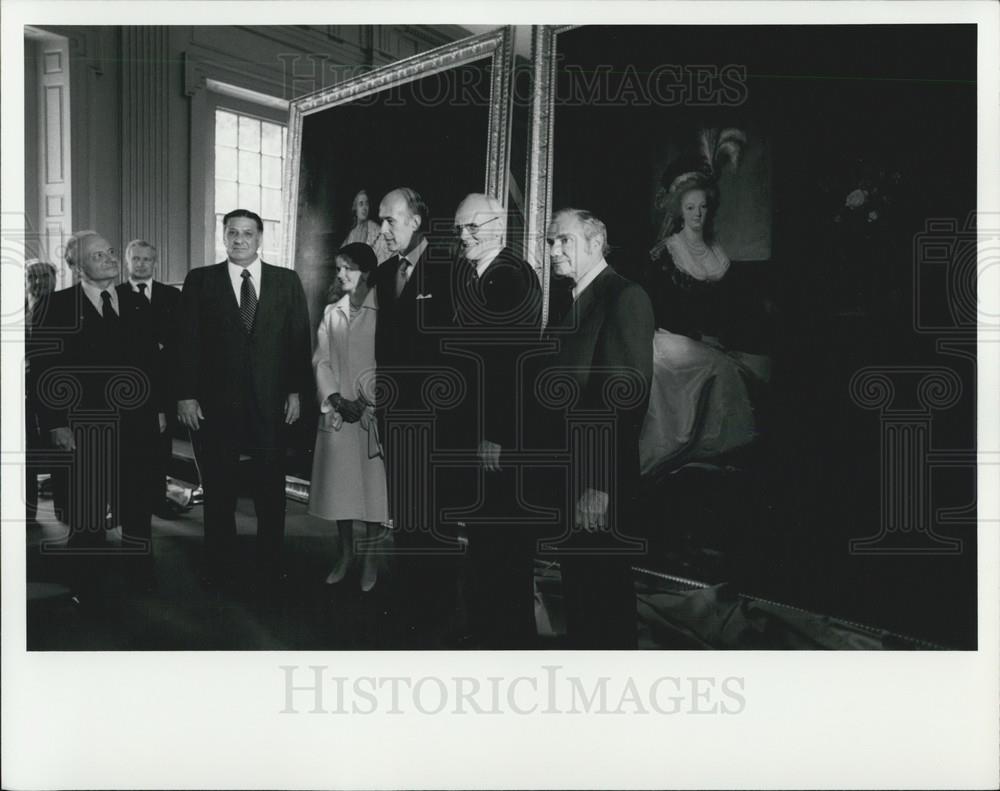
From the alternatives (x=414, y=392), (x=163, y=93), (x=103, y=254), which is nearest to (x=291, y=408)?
(x=414, y=392)

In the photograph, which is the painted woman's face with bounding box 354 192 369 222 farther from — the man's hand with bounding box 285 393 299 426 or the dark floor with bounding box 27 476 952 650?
the dark floor with bounding box 27 476 952 650

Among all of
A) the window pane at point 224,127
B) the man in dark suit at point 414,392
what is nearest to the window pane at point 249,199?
the window pane at point 224,127

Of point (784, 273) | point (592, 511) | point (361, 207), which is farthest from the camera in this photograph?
point (361, 207)

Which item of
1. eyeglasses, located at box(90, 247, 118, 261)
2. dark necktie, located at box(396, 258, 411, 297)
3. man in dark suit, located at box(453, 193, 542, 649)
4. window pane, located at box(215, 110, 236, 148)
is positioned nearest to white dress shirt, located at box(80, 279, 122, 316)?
eyeglasses, located at box(90, 247, 118, 261)

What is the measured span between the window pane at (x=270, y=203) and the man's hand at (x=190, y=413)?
33.8 inches

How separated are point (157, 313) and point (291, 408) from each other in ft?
2.28

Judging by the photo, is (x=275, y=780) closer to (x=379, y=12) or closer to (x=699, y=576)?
(x=699, y=576)

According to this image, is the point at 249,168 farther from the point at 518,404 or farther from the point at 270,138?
the point at 518,404

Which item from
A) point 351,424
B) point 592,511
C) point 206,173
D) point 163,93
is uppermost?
A: point 163,93

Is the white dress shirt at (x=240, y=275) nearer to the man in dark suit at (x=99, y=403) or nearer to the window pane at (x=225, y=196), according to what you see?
the window pane at (x=225, y=196)

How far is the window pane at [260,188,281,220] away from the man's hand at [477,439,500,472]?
131 cm

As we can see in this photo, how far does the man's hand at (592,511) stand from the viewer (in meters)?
3.71

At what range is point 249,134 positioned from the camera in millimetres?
3770

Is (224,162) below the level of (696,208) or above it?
above
